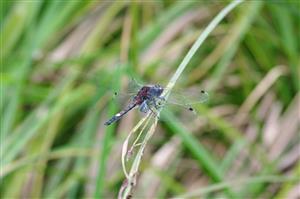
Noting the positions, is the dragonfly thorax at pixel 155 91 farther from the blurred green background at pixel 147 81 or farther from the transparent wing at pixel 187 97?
the blurred green background at pixel 147 81

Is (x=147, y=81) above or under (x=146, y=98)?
above

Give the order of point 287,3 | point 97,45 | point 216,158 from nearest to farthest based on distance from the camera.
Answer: point 287,3
point 216,158
point 97,45

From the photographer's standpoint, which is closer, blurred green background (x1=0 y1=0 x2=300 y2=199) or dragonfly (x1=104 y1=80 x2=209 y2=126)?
dragonfly (x1=104 y1=80 x2=209 y2=126)

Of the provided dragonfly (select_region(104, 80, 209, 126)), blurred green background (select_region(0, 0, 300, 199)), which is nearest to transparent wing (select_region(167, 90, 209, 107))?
dragonfly (select_region(104, 80, 209, 126))

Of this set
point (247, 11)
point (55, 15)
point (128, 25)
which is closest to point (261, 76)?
point (247, 11)

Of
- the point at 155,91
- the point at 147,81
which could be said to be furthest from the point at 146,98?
the point at 147,81

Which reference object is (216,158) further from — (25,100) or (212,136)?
(25,100)

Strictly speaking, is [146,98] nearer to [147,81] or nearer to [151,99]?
[151,99]

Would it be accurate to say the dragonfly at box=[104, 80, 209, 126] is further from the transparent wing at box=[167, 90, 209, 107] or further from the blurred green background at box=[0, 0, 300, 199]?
the blurred green background at box=[0, 0, 300, 199]
